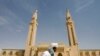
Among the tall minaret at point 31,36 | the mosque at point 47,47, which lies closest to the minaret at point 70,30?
the mosque at point 47,47

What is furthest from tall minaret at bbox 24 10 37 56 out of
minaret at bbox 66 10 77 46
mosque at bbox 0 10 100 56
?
minaret at bbox 66 10 77 46

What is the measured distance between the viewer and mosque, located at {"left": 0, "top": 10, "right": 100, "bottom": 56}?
128 feet

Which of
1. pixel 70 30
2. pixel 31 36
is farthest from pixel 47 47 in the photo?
pixel 70 30

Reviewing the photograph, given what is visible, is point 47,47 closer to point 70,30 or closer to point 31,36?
point 31,36

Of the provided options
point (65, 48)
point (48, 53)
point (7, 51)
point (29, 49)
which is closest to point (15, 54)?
point (7, 51)

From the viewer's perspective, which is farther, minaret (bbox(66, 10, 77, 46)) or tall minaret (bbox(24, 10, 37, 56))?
minaret (bbox(66, 10, 77, 46))

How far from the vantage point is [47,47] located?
38.6 m

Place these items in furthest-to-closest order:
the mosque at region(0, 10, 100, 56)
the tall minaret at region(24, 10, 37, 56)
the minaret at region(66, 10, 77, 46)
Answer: the minaret at region(66, 10, 77, 46) < the tall minaret at region(24, 10, 37, 56) < the mosque at region(0, 10, 100, 56)

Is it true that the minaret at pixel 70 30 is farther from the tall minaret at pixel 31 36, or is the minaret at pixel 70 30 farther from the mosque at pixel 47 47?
the tall minaret at pixel 31 36

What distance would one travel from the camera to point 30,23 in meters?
47.2

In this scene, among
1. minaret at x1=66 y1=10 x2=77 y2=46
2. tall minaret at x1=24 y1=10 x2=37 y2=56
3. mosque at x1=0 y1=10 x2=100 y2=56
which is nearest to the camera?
mosque at x1=0 y1=10 x2=100 y2=56

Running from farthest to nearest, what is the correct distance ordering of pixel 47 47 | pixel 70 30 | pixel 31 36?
1. pixel 70 30
2. pixel 31 36
3. pixel 47 47

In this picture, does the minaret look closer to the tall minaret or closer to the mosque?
the mosque

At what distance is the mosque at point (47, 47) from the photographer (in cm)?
3893
